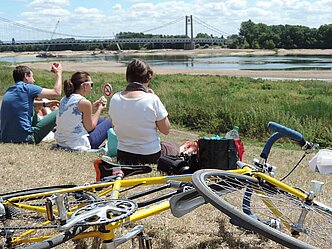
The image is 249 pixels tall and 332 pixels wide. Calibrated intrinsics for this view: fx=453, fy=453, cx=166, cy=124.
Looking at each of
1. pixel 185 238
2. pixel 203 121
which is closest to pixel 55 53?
Answer: pixel 203 121

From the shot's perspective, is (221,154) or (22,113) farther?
(22,113)

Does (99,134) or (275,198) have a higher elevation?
(275,198)

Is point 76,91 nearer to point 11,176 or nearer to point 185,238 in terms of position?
point 11,176

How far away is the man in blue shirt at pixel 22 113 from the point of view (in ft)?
19.3

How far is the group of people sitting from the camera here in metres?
4.50

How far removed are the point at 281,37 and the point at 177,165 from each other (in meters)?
109

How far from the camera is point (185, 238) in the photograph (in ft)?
9.59

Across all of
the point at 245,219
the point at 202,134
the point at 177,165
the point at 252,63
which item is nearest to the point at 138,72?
the point at 177,165

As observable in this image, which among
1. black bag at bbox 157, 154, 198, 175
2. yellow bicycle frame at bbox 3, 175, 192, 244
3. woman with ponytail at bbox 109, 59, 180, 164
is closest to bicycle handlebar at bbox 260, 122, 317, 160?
yellow bicycle frame at bbox 3, 175, 192, 244

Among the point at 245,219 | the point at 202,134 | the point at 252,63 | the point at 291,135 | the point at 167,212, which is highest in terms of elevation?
the point at 291,135

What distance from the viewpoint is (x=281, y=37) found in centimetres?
10819

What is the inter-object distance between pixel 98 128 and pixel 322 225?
4.16 meters

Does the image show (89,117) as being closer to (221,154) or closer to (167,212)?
(221,154)

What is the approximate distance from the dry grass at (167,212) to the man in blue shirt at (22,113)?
10.7 inches
